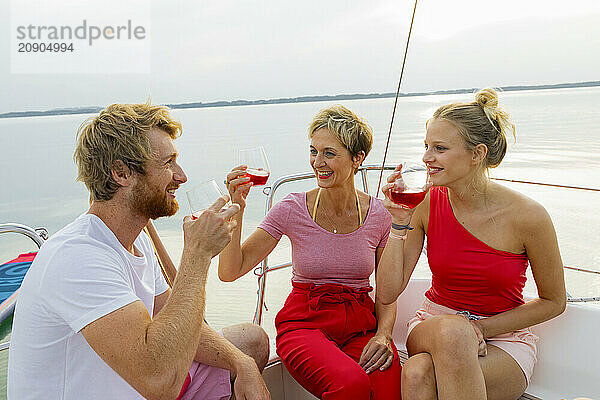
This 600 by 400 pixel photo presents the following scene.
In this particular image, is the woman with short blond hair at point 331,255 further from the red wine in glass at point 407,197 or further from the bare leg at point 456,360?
the red wine in glass at point 407,197

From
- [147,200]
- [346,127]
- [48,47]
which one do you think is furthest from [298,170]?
[48,47]

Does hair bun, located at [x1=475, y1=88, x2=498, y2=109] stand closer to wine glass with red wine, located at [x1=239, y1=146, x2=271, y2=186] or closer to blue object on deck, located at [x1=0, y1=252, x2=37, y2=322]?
wine glass with red wine, located at [x1=239, y1=146, x2=271, y2=186]

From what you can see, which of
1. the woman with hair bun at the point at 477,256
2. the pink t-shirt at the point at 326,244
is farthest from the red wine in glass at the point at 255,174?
the woman with hair bun at the point at 477,256

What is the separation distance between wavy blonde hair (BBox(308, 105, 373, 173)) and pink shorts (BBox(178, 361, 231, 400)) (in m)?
0.92

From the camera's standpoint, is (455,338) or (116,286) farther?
(455,338)

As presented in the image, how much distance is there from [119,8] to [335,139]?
45.0 ft

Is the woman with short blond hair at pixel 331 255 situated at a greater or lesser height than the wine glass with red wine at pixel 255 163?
lesser

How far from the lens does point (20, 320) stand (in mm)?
1404

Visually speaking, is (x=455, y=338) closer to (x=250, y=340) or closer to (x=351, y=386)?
(x=351, y=386)

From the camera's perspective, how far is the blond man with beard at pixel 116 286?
131 centimetres

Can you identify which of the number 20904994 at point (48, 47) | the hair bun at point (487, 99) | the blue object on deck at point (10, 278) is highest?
the number 20904994 at point (48, 47)

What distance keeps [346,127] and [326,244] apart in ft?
1.43

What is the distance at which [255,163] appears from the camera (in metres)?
2.07

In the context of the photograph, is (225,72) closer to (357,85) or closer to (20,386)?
(357,85)
